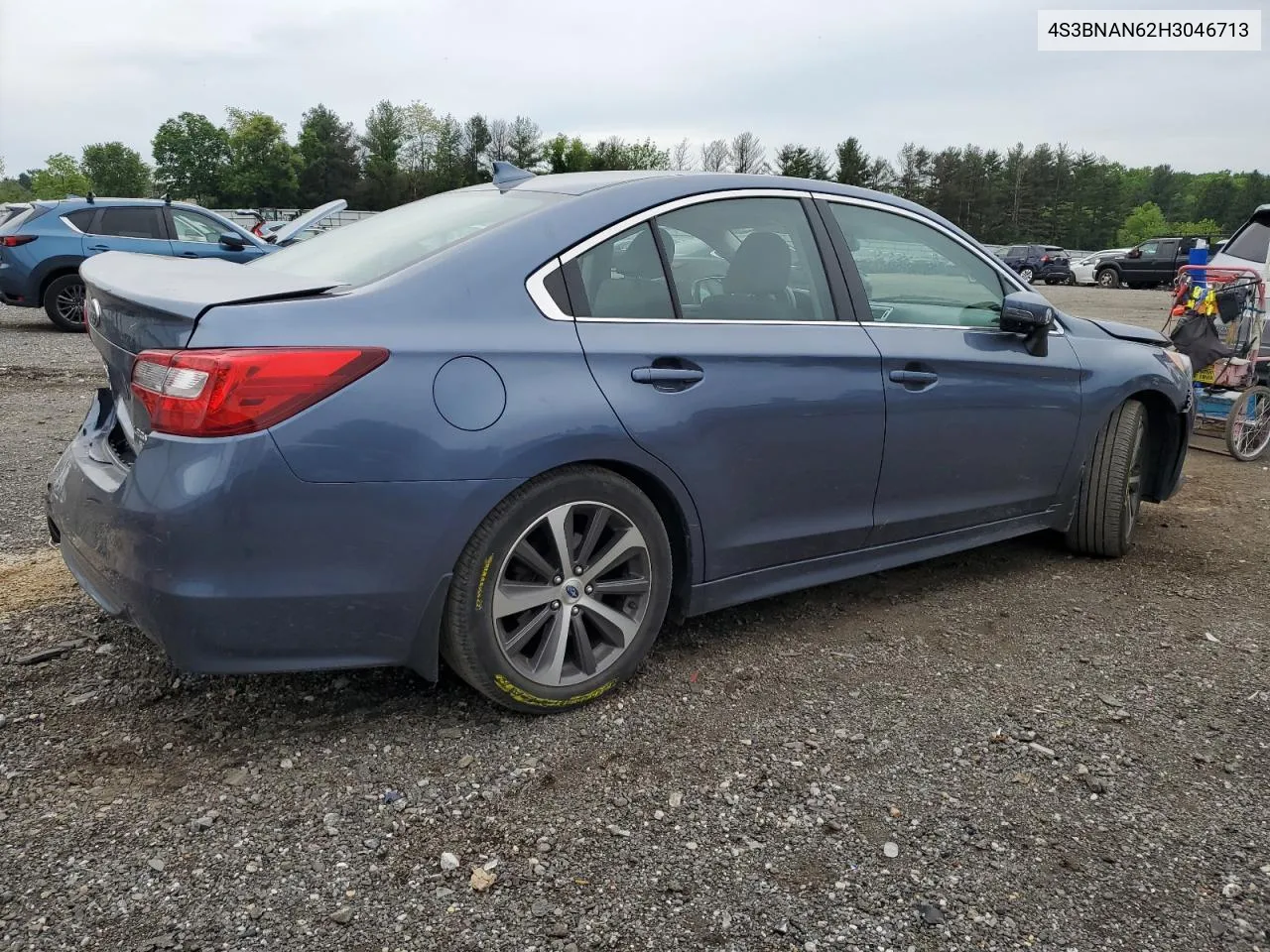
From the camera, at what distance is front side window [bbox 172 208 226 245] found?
12523mm

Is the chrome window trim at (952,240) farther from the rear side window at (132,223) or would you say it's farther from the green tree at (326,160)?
the green tree at (326,160)

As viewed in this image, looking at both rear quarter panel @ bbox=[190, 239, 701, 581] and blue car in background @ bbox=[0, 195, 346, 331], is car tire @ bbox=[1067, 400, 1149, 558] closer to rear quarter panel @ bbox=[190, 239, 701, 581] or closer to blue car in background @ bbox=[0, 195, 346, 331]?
rear quarter panel @ bbox=[190, 239, 701, 581]

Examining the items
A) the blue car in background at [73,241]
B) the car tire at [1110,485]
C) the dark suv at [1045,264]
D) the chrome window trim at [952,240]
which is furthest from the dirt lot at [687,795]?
the dark suv at [1045,264]

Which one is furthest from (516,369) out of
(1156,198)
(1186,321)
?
(1156,198)

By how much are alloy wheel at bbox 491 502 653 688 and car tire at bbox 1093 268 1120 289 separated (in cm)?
3908

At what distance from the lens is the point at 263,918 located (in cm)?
203

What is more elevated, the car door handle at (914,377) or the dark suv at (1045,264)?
the dark suv at (1045,264)

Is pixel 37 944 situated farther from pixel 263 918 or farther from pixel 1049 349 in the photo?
pixel 1049 349

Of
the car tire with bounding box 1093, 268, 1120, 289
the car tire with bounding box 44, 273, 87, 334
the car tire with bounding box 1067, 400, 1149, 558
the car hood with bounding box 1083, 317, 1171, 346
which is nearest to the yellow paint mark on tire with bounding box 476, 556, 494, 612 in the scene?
the car tire with bounding box 1067, 400, 1149, 558

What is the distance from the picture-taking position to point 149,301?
247 centimetres

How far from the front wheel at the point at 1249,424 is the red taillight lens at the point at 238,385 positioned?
6.65 m

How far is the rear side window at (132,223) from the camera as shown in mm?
12281

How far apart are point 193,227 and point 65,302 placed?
5.92 feet

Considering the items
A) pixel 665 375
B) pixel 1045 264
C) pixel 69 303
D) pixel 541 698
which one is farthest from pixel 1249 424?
pixel 1045 264
